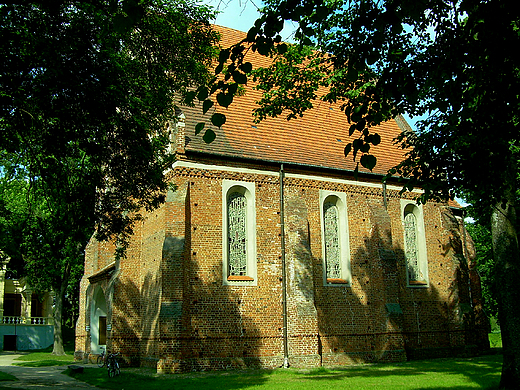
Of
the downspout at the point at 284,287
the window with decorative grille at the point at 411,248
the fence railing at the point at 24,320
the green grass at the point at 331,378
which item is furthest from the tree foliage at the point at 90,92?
the fence railing at the point at 24,320

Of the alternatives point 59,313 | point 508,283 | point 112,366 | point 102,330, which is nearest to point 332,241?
point 508,283

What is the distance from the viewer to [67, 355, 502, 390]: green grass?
13.2 m

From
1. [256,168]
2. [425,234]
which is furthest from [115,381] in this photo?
[425,234]

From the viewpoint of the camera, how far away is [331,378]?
15.4 meters

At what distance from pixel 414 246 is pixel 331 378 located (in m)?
10.2

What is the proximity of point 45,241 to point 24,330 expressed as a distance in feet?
52.5

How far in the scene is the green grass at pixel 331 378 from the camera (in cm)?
1319

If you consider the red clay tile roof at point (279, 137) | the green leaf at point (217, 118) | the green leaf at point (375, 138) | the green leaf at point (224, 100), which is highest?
the red clay tile roof at point (279, 137)

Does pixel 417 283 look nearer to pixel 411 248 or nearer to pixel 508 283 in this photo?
pixel 411 248

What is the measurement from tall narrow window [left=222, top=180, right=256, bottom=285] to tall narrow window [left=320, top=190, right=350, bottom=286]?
10.4 ft

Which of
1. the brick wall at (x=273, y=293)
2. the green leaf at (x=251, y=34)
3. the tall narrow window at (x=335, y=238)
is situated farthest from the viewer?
the tall narrow window at (x=335, y=238)

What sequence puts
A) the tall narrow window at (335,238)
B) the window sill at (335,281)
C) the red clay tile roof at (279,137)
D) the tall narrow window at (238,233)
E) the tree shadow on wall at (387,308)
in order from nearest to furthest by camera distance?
the tall narrow window at (238,233) < the red clay tile roof at (279,137) < the tree shadow on wall at (387,308) < the window sill at (335,281) < the tall narrow window at (335,238)

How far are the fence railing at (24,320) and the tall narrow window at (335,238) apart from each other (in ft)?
103

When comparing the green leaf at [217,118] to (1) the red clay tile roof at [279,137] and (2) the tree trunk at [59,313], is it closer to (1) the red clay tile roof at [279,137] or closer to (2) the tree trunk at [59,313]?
(1) the red clay tile roof at [279,137]
